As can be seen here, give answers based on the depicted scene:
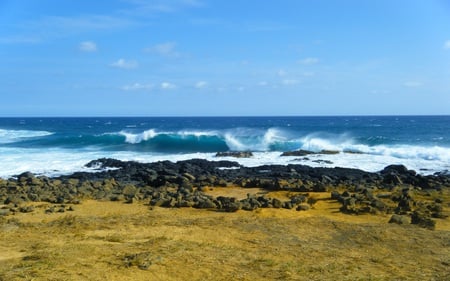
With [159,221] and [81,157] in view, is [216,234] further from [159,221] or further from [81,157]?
[81,157]

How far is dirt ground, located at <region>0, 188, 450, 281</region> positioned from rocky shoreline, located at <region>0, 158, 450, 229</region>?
3.49ft

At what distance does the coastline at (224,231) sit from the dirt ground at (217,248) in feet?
0.07

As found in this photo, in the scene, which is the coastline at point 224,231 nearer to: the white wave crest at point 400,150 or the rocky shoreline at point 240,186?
the rocky shoreline at point 240,186

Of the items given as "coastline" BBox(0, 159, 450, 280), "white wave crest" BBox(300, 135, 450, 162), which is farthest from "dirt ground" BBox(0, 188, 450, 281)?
"white wave crest" BBox(300, 135, 450, 162)

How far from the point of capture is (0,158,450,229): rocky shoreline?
512 inches

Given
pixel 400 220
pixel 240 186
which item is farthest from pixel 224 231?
pixel 240 186

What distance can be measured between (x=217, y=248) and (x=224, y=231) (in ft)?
4.56

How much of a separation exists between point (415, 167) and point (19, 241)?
69.1 feet

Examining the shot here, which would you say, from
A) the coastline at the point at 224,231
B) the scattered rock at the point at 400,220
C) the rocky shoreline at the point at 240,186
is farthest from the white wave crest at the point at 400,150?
the scattered rock at the point at 400,220

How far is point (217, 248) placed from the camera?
8547 millimetres

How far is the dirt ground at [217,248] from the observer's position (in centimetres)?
719

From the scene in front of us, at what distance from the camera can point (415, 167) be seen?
2452 centimetres

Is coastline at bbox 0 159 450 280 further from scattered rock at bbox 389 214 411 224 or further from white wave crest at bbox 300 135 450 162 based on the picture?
white wave crest at bbox 300 135 450 162

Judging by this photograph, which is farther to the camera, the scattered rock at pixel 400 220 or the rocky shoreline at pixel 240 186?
the rocky shoreline at pixel 240 186
